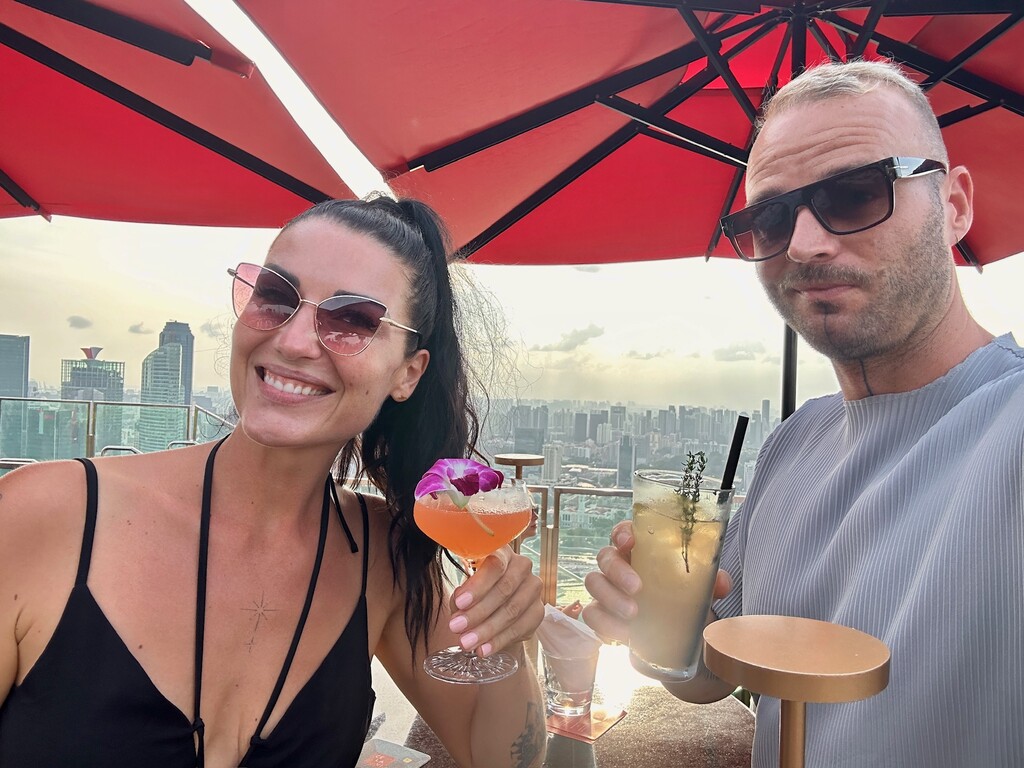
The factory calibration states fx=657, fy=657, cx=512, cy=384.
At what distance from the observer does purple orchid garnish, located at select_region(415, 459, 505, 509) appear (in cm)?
153

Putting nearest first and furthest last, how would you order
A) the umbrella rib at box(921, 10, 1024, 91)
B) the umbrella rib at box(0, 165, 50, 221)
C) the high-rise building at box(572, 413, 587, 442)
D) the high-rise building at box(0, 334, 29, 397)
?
the umbrella rib at box(921, 10, 1024, 91), the umbrella rib at box(0, 165, 50, 221), the high-rise building at box(572, 413, 587, 442), the high-rise building at box(0, 334, 29, 397)

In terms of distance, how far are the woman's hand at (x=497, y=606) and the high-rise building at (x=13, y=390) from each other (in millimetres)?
6299

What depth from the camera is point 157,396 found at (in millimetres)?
6148

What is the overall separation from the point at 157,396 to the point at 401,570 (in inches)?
208

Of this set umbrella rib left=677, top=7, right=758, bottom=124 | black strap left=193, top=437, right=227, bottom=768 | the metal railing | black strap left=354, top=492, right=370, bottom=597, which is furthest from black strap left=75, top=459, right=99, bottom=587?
the metal railing

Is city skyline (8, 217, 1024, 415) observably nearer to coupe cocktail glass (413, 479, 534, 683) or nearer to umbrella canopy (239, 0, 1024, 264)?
umbrella canopy (239, 0, 1024, 264)

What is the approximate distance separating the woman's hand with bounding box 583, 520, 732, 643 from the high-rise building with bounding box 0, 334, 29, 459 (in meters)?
6.49

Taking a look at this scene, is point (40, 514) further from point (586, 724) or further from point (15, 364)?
point (15, 364)

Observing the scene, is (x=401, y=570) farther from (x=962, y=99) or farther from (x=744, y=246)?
(x=962, y=99)

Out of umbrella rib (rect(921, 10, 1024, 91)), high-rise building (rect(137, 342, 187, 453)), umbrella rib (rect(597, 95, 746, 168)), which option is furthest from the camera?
high-rise building (rect(137, 342, 187, 453))

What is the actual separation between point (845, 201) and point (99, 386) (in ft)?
22.8

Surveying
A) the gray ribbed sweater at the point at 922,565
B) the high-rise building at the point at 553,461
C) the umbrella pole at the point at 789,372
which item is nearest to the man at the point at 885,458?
the gray ribbed sweater at the point at 922,565

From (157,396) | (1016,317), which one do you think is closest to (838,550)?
(1016,317)

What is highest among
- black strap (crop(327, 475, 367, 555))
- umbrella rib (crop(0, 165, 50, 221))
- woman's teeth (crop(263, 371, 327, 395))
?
umbrella rib (crop(0, 165, 50, 221))
